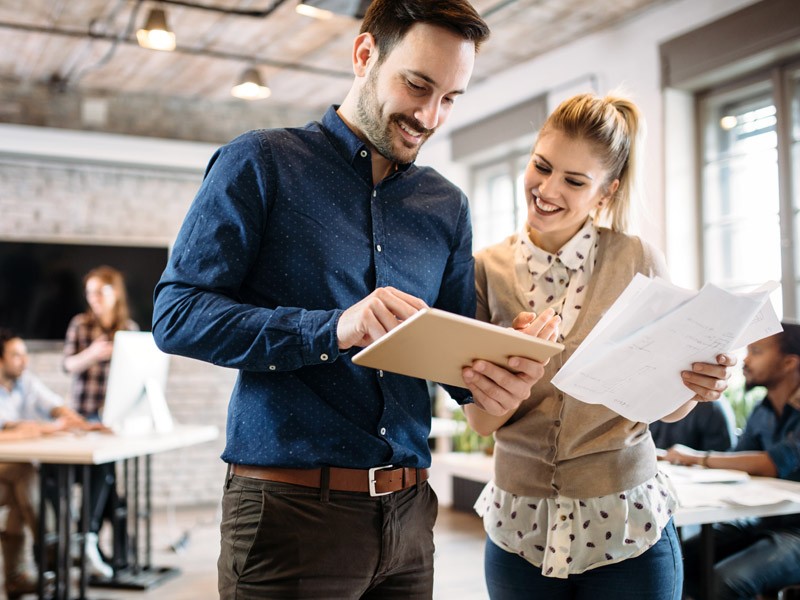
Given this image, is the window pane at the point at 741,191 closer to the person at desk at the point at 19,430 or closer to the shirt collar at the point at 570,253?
the shirt collar at the point at 570,253

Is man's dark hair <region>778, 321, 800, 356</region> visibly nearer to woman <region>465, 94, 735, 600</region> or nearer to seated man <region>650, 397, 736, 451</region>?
seated man <region>650, 397, 736, 451</region>

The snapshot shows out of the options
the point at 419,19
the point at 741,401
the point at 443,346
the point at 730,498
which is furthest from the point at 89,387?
the point at 443,346

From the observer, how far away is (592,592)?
5.17ft

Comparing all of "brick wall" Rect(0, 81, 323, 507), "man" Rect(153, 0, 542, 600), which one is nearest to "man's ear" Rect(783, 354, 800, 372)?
"man" Rect(153, 0, 542, 600)

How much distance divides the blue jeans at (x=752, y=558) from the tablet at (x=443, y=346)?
1.74m

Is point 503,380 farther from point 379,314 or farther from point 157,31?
point 157,31

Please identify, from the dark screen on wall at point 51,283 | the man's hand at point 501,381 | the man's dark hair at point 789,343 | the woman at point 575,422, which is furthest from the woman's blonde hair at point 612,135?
the dark screen on wall at point 51,283

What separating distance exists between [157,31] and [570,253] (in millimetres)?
3406

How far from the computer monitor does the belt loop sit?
9.36 ft

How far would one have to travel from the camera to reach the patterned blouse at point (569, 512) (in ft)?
5.08

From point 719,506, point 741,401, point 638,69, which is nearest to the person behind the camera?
point 719,506

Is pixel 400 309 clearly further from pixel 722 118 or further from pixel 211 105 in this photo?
pixel 211 105

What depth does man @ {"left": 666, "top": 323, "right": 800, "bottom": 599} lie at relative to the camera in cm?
284

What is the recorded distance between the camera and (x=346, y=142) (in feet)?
4.81
